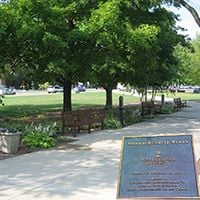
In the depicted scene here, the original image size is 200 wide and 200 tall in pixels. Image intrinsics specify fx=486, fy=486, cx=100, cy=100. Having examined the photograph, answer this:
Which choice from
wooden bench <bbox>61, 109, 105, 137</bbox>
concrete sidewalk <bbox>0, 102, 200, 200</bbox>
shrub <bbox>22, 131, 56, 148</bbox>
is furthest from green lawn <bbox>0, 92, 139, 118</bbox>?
concrete sidewalk <bbox>0, 102, 200, 200</bbox>

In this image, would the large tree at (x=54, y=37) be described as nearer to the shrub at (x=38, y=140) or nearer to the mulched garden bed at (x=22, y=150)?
the mulched garden bed at (x=22, y=150)

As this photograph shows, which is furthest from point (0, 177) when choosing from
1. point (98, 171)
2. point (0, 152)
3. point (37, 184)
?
point (0, 152)

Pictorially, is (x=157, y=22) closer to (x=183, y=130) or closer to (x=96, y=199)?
(x=183, y=130)

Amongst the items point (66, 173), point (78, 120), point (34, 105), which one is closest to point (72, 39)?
point (78, 120)

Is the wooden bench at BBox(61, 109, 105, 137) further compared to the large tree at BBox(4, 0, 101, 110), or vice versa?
the large tree at BBox(4, 0, 101, 110)

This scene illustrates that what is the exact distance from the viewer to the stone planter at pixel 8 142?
40.7ft

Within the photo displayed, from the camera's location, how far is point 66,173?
31.9 ft

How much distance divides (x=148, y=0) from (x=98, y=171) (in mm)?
13889

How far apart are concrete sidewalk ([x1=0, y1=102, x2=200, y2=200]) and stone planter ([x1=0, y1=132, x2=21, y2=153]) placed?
23.0 inches

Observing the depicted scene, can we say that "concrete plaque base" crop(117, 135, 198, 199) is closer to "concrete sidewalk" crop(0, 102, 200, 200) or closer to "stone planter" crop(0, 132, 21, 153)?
"concrete sidewalk" crop(0, 102, 200, 200)

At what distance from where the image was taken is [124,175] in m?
6.26

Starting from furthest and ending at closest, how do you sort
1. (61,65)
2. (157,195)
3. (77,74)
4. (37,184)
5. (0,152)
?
(77,74) < (61,65) < (0,152) < (37,184) < (157,195)

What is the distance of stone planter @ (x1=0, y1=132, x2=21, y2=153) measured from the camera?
12.4 m

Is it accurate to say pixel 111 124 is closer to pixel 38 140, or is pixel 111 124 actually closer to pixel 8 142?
pixel 38 140
